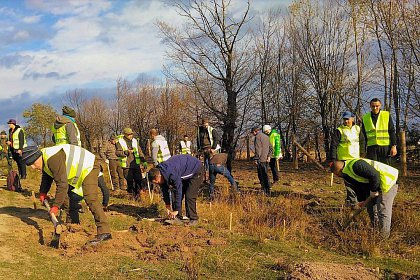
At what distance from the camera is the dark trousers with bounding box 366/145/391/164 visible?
756cm

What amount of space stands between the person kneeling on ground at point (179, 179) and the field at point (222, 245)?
32 cm

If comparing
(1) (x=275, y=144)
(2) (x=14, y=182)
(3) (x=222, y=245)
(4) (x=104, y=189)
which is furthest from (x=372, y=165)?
(2) (x=14, y=182)

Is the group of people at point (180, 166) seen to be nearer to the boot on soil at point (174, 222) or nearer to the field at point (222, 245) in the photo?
the boot on soil at point (174, 222)

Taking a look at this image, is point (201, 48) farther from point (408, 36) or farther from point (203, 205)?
point (203, 205)

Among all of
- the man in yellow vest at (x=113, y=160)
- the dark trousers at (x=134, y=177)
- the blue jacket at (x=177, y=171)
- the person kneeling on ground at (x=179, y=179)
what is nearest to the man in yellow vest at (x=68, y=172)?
the person kneeling on ground at (x=179, y=179)

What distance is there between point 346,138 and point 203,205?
322 cm

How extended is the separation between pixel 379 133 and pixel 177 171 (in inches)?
155

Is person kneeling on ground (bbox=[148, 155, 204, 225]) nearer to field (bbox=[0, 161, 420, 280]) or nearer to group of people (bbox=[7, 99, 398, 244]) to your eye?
group of people (bbox=[7, 99, 398, 244])

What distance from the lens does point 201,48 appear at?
2192 cm

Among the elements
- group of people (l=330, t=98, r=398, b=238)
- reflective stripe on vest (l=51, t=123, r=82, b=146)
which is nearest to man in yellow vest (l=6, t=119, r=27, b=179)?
reflective stripe on vest (l=51, t=123, r=82, b=146)

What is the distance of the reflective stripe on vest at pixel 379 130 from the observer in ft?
24.5

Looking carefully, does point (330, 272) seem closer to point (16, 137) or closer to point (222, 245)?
point (222, 245)

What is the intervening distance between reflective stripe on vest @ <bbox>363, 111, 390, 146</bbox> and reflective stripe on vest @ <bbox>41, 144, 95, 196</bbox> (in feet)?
16.9

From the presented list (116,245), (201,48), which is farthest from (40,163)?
(201,48)
